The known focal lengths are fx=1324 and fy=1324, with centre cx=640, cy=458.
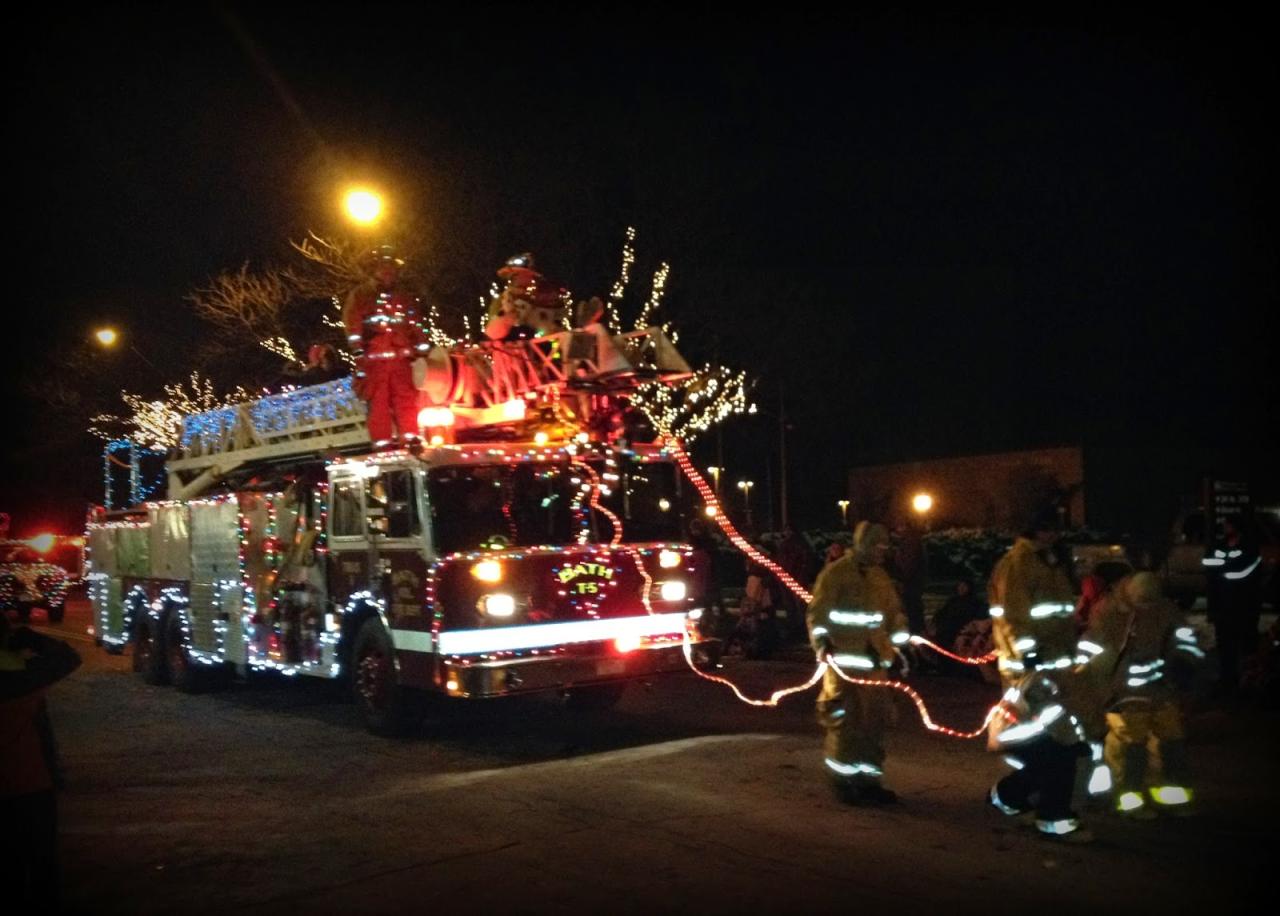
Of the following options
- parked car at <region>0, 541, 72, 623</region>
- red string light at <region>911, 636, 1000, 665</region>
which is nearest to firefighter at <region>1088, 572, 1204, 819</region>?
red string light at <region>911, 636, 1000, 665</region>

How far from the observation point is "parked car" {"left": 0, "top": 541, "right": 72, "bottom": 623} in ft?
82.2

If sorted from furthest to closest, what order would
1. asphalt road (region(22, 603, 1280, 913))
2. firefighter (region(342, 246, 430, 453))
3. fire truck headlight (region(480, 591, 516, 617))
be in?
firefighter (region(342, 246, 430, 453)), fire truck headlight (region(480, 591, 516, 617)), asphalt road (region(22, 603, 1280, 913))

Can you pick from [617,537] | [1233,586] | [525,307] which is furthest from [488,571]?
[1233,586]

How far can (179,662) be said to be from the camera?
15617 millimetres

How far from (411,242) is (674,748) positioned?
15.6 m

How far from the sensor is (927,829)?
7.45 m

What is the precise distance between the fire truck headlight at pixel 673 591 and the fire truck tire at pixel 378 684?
2304 mm

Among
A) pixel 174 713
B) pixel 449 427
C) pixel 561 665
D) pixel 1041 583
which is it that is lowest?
pixel 174 713

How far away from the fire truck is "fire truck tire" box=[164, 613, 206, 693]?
2.05 m

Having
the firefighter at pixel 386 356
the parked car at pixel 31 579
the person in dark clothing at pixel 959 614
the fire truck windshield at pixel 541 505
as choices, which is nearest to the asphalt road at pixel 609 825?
the fire truck windshield at pixel 541 505

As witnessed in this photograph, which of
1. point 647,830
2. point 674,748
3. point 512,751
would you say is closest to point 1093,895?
point 647,830

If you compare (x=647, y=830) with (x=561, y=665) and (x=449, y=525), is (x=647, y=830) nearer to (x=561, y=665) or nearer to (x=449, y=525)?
(x=561, y=665)

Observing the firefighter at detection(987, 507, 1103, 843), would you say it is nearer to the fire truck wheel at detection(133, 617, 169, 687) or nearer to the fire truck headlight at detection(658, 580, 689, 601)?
the fire truck headlight at detection(658, 580, 689, 601)

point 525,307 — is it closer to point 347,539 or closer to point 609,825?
point 347,539
